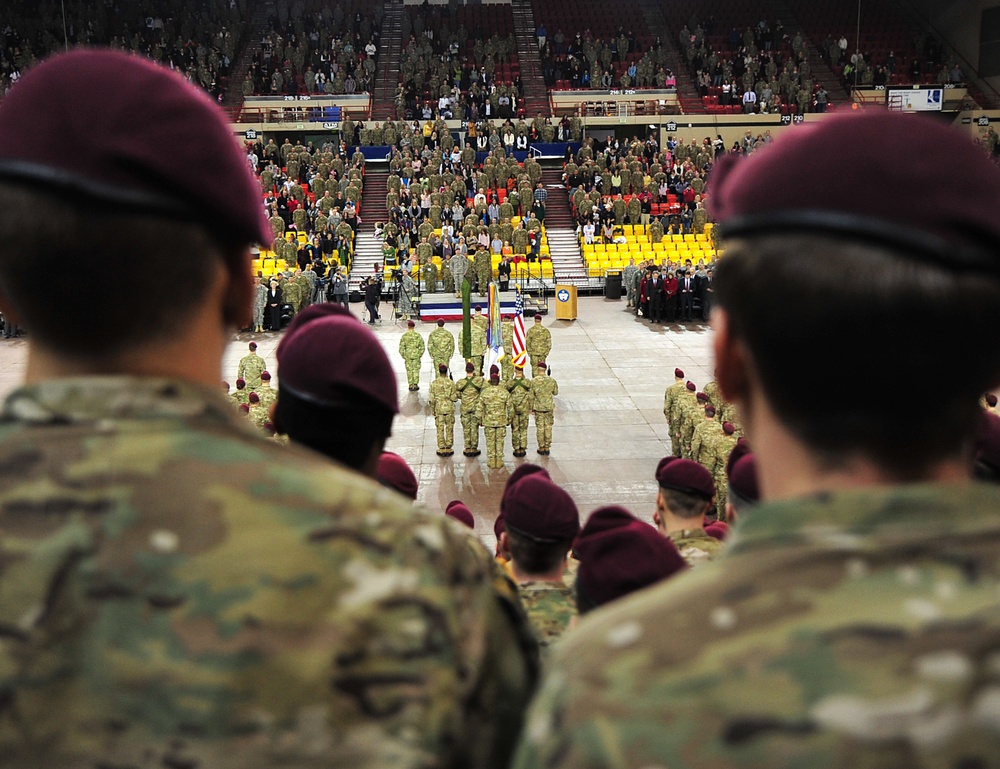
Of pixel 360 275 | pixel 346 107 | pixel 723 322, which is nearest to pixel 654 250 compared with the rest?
pixel 360 275

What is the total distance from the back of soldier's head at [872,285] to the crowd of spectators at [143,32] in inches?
1449

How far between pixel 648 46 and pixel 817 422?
40.0 metres

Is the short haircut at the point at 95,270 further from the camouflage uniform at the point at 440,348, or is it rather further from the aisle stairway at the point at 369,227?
the aisle stairway at the point at 369,227

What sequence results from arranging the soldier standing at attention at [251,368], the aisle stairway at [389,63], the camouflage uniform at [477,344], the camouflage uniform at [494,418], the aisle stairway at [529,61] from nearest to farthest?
the camouflage uniform at [494,418]
the soldier standing at attention at [251,368]
the camouflage uniform at [477,344]
the aisle stairway at [529,61]
the aisle stairway at [389,63]

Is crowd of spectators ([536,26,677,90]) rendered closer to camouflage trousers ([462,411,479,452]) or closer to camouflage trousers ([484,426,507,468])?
camouflage trousers ([462,411,479,452])

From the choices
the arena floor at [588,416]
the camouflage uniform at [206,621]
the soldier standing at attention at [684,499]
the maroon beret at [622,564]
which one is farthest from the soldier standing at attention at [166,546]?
the arena floor at [588,416]

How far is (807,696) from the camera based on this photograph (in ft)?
3.02

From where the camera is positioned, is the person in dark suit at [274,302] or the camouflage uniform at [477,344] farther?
the person in dark suit at [274,302]

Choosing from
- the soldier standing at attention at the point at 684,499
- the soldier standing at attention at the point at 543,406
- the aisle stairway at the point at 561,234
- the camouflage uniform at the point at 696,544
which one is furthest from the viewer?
the aisle stairway at the point at 561,234

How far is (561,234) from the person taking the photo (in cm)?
2798

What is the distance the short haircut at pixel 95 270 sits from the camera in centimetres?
118

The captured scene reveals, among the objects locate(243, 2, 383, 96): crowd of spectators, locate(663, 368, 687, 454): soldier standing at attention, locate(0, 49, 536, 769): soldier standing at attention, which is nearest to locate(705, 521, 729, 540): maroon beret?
locate(0, 49, 536, 769): soldier standing at attention

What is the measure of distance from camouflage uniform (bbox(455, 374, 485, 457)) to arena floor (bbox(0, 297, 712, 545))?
292 mm

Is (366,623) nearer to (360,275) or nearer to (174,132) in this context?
(174,132)
